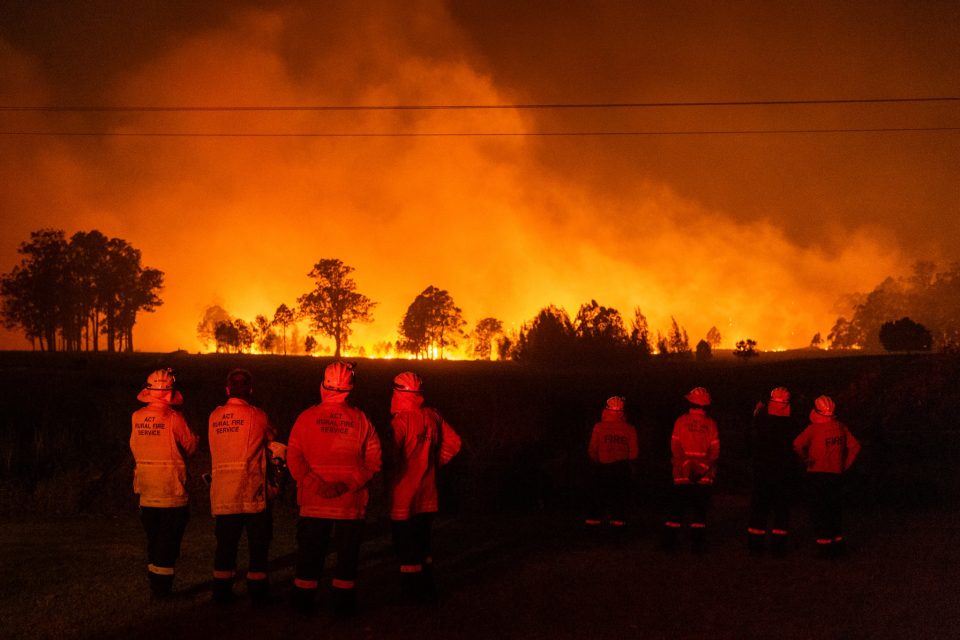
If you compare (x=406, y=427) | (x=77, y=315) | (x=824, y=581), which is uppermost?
(x=77, y=315)

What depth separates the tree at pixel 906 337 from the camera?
73.6m

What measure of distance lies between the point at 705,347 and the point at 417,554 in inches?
2602

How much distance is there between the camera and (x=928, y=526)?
1281 centimetres

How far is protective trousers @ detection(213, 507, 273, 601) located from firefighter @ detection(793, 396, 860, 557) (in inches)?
246

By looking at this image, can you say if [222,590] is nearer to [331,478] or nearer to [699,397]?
[331,478]

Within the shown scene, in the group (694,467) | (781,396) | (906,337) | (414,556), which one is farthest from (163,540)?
(906,337)

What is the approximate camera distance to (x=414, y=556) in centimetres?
791

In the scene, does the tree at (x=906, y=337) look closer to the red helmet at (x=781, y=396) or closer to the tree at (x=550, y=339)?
the tree at (x=550, y=339)

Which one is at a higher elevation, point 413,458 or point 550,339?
point 550,339

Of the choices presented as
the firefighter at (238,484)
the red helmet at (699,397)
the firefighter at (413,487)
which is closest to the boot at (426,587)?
the firefighter at (413,487)

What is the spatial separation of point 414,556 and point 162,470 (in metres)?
2.39

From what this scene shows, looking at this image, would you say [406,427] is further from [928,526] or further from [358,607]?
[928,526]

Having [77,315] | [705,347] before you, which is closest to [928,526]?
[705,347]

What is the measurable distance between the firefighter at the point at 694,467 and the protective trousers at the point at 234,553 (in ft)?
16.4
